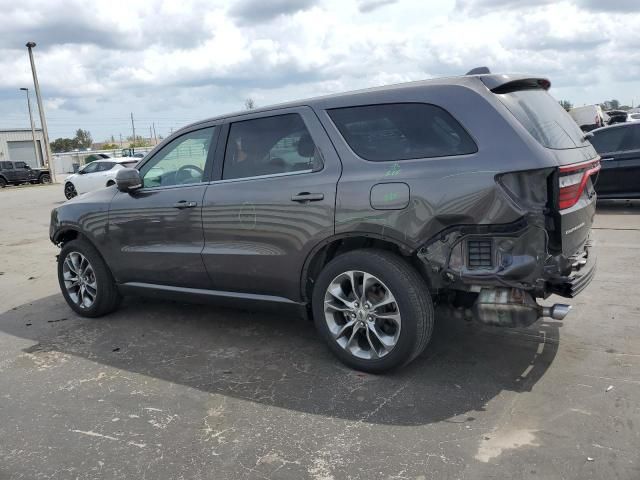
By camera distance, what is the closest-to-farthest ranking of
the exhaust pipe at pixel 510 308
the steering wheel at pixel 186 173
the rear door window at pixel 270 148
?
the exhaust pipe at pixel 510 308, the rear door window at pixel 270 148, the steering wheel at pixel 186 173

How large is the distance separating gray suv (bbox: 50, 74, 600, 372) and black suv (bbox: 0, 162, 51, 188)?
32.4 meters

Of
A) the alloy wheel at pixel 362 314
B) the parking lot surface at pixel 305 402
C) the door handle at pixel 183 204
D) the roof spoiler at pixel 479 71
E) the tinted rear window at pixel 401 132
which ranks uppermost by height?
the roof spoiler at pixel 479 71

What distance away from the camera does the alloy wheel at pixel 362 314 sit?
144 inches

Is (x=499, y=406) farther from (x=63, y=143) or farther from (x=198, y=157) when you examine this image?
(x=63, y=143)

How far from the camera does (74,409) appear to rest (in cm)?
356

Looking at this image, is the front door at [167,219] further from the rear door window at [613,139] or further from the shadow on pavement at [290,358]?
the rear door window at [613,139]

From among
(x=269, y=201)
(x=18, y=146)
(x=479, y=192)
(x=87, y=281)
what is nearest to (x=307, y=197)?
(x=269, y=201)

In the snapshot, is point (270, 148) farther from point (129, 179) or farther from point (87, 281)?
point (87, 281)

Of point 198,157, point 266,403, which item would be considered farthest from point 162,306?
point 266,403

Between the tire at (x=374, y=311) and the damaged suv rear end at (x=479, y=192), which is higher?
the damaged suv rear end at (x=479, y=192)

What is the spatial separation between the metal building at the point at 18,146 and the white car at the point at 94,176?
132 ft

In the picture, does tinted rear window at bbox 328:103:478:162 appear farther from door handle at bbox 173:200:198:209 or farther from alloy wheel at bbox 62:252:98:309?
alloy wheel at bbox 62:252:98:309

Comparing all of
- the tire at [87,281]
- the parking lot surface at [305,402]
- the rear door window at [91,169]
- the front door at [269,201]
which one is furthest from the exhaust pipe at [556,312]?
the rear door window at [91,169]

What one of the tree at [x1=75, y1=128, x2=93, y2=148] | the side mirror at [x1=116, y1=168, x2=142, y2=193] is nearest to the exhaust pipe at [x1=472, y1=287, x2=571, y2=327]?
the side mirror at [x1=116, y1=168, x2=142, y2=193]
